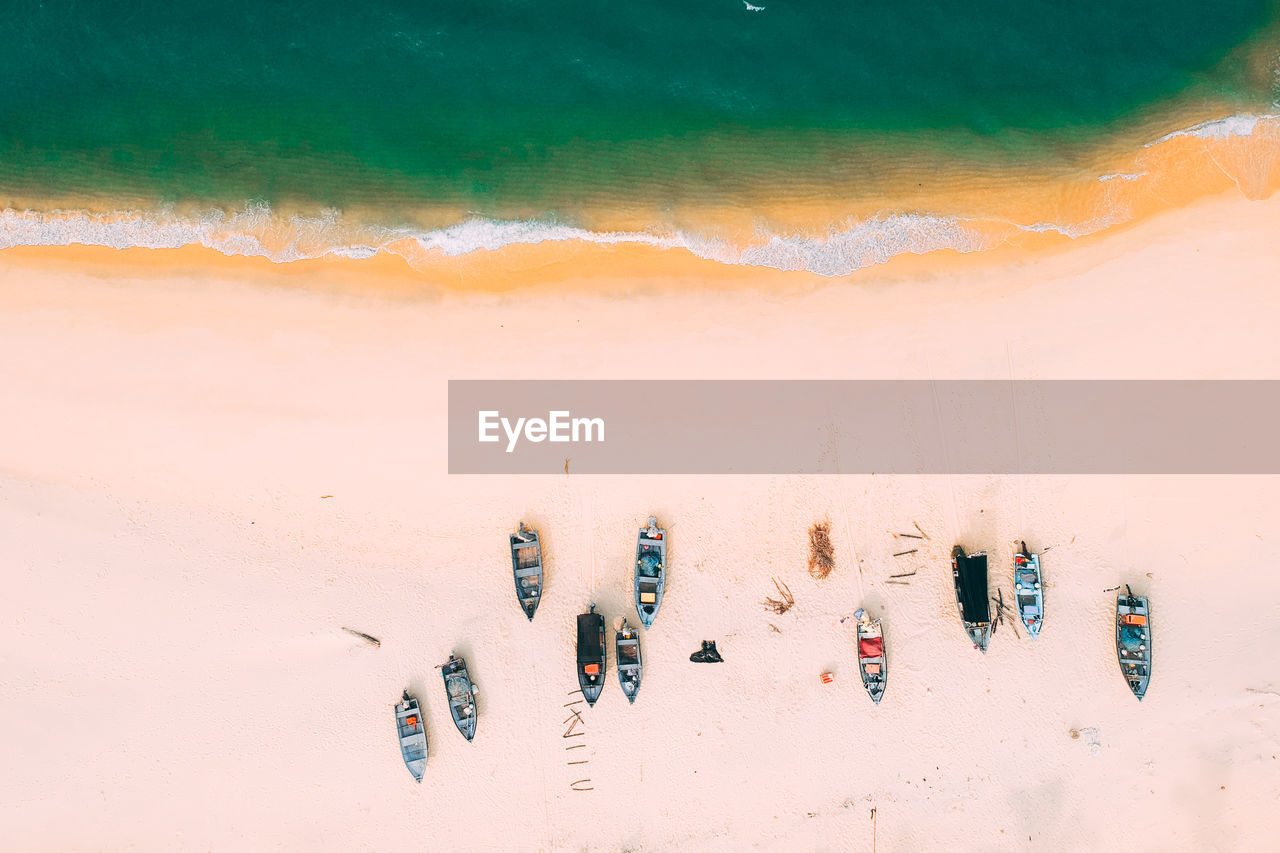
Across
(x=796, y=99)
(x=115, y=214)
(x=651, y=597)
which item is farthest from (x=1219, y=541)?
(x=115, y=214)

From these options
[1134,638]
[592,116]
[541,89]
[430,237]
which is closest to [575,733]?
[430,237]

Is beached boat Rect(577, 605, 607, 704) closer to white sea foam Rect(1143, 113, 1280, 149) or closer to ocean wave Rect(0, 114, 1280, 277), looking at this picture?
ocean wave Rect(0, 114, 1280, 277)

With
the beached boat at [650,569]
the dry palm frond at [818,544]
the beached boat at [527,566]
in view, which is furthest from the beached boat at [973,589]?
the beached boat at [527,566]

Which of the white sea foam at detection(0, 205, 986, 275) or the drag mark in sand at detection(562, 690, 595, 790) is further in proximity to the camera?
the white sea foam at detection(0, 205, 986, 275)

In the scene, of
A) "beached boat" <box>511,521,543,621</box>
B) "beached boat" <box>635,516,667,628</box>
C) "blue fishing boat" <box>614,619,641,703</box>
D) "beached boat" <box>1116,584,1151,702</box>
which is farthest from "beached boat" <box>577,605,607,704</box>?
"beached boat" <box>1116,584,1151,702</box>

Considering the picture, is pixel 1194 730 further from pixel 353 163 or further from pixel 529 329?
pixel 353 163

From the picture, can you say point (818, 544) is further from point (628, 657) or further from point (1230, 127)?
point (1230, 127)

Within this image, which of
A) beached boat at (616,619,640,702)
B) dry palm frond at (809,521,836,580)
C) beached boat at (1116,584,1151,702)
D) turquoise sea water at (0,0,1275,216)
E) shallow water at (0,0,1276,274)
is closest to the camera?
beached boat at (1116,584,1151,702)
